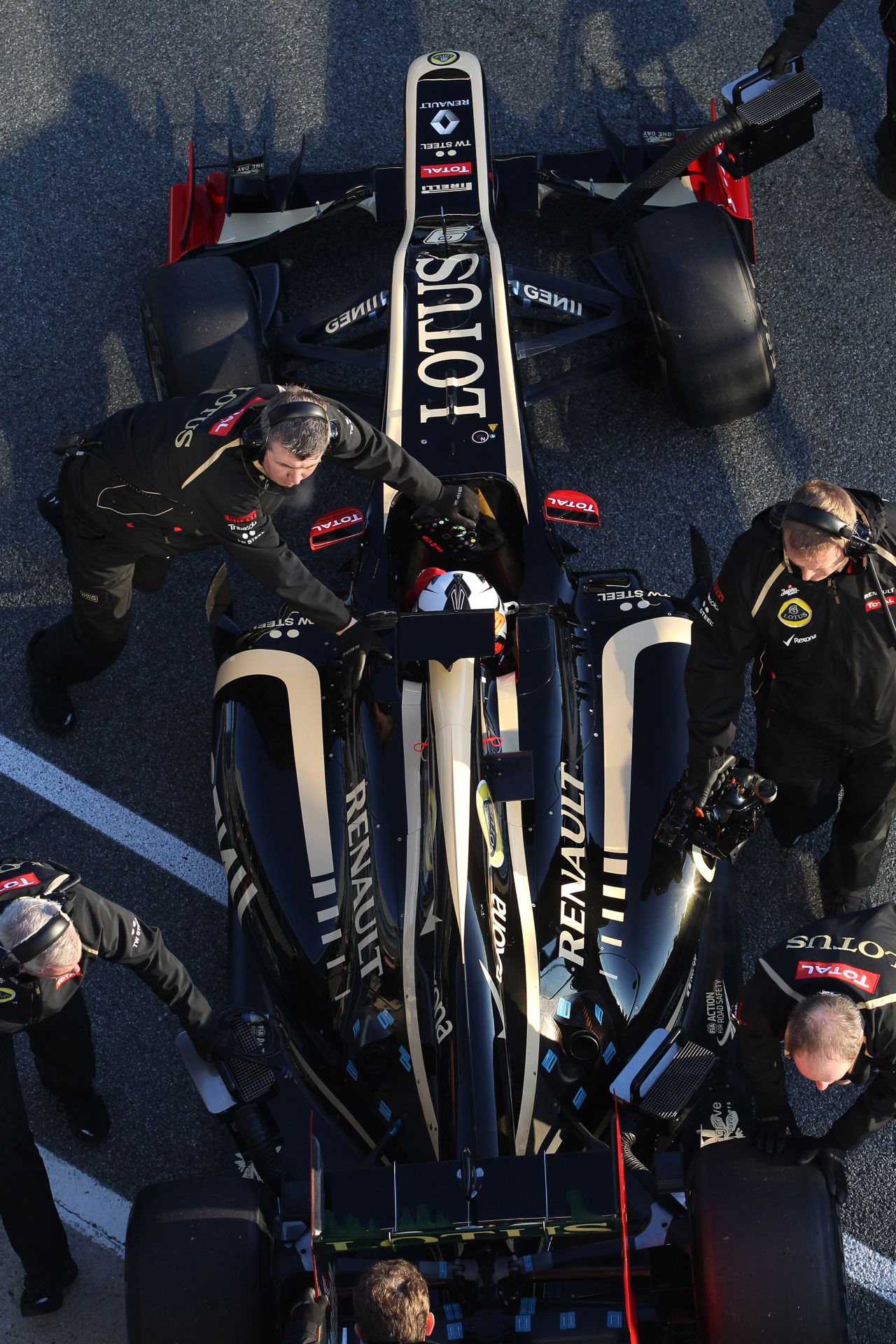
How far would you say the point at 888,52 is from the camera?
7.45 m

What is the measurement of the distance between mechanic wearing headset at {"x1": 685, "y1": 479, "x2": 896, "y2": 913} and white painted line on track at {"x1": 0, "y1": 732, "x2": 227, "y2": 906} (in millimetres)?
2070

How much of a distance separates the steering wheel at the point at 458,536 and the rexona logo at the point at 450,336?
53 centimetres

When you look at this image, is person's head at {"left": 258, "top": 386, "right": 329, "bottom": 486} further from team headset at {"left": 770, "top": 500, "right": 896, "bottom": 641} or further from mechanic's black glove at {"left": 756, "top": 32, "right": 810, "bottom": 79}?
mechanic's black glove at {"left": 756, "top": 32, "right": 810, "bottom": 79}

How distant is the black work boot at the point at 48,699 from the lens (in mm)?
6027

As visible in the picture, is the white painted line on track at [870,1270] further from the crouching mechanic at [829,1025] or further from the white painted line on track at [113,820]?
the white painted line on track at [113,820]

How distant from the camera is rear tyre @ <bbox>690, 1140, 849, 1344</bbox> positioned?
3.71 meters

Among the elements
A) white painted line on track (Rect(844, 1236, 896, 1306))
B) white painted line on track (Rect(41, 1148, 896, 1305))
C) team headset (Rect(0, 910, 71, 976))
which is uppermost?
team headset (Rect(0, 910, 71, 976))

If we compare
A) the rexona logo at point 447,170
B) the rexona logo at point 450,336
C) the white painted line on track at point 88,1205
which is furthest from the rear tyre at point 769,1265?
the rexona logo at point 447,170

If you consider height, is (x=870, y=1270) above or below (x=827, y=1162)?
below

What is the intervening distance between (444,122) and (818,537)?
351 centimetres

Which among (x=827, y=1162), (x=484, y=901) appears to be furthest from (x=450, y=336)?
(x=827, y=1162)

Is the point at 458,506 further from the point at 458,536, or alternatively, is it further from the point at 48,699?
the point at 48,699

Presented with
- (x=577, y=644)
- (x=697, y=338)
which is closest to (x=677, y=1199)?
(x=577, y=644)


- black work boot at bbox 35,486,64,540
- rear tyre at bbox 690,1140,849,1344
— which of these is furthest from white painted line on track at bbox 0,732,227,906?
rear tyre at bbox 690,1140,849,1344
